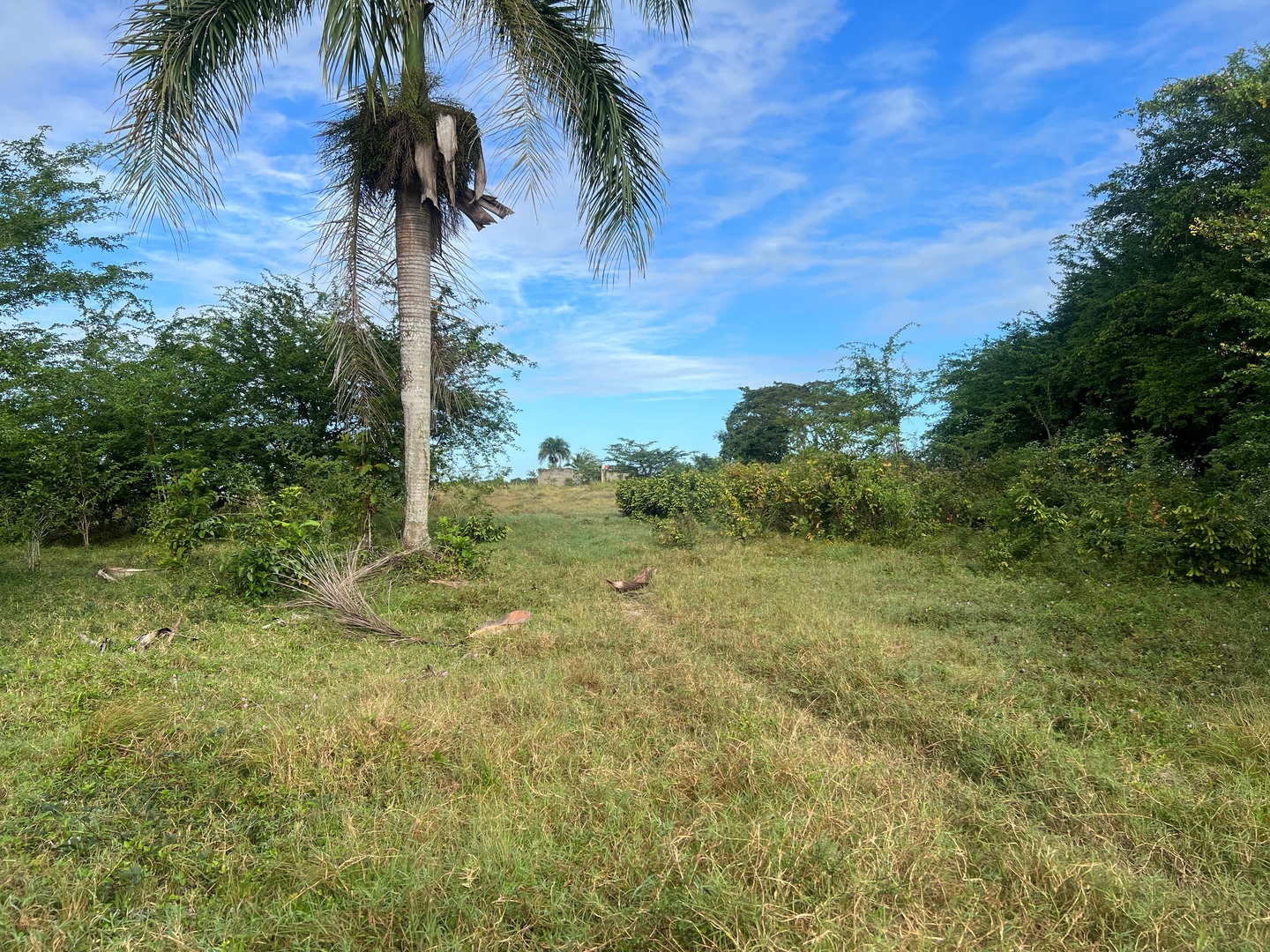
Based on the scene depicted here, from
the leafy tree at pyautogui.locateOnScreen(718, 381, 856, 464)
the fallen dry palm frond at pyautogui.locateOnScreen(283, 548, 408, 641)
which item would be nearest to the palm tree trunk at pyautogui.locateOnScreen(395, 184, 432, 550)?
the fallen dry palm frond at pyautogui.locateOnScreen(283, 548, 408, 641)

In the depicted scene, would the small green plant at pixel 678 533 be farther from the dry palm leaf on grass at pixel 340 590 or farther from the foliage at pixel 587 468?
the foliage at pixel 587 468

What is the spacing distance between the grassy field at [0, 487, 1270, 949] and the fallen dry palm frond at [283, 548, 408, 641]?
0.38 meters

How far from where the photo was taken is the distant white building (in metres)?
34.9

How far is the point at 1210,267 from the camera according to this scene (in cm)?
1209

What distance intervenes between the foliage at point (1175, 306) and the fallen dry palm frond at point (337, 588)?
11.7m

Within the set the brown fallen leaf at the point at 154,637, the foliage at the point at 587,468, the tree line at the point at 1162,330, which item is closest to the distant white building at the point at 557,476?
the foliage at the point at 587,468

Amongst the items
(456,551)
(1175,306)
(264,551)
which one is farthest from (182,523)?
(1175,306)

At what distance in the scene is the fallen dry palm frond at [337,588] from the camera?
527 cm

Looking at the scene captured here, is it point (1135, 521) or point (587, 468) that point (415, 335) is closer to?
point (1135, 521)

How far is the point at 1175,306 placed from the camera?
1330 centimetres

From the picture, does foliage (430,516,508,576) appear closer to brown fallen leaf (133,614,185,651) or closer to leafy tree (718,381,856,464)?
brown fallen leaf (133,614,185,651)

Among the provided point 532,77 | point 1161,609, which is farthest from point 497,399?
point 1161,609

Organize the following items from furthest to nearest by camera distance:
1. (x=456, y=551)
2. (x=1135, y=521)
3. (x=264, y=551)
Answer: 1. (x=456, y=551)
2. (x=1135, y=521)
3. (x=264, y=551)

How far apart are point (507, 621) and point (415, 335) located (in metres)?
4.23
